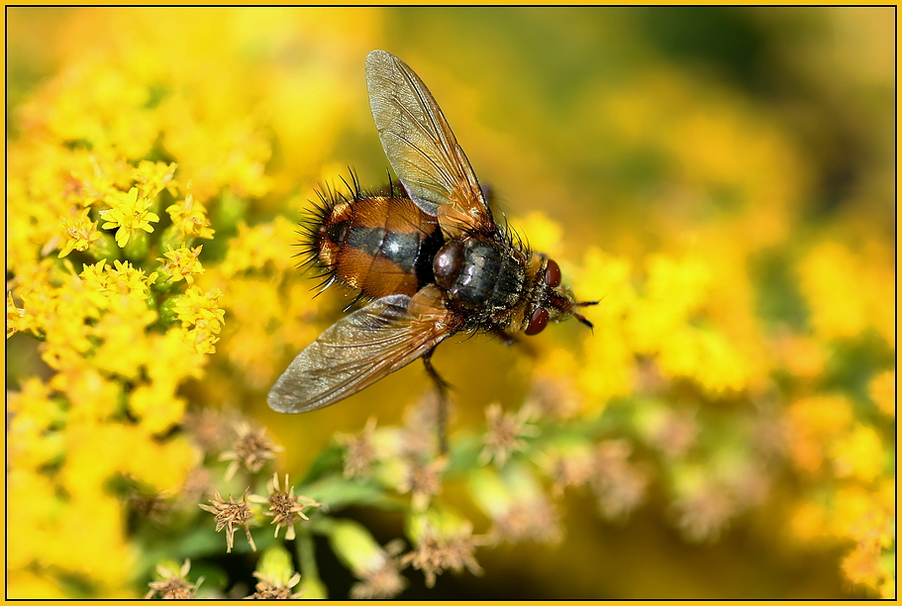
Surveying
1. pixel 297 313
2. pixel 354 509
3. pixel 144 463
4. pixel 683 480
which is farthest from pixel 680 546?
pixel 144 463

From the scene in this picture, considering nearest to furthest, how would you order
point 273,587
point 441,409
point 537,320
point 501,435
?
point 273,587
point 537,320
point 501,435
point 441,409

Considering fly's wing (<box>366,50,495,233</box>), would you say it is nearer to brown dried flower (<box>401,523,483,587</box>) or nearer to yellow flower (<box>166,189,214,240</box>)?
yellow flower (<box>166,189,214,240</box>)

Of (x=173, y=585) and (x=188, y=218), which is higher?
(x=188, y=218)

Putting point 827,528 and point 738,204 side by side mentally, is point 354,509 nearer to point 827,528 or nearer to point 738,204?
point 827,528

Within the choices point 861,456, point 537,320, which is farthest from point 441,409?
point 861,456

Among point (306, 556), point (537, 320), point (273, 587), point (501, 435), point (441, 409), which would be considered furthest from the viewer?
point (441, 409)

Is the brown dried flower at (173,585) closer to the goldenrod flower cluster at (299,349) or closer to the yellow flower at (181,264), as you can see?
the goldenrod flower cluster at (299,349)

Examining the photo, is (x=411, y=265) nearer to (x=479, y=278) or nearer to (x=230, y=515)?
(x=479, y=278)
